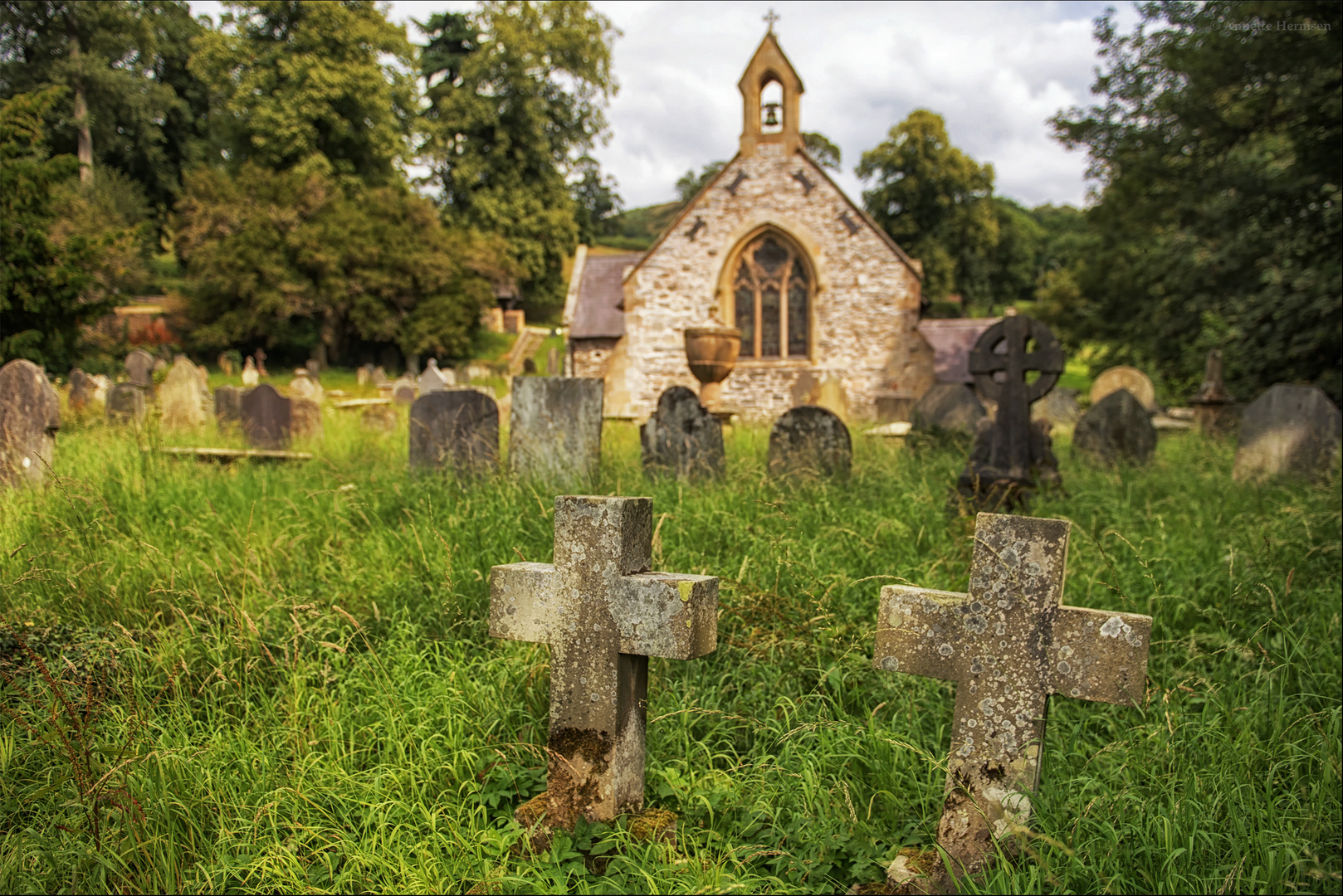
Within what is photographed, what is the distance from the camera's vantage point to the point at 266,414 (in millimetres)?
8711

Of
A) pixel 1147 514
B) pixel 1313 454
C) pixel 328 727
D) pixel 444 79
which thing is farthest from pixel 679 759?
pixel 444 79

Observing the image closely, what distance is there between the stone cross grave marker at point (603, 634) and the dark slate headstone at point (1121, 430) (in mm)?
7068

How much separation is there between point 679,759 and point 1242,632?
8.72 ft

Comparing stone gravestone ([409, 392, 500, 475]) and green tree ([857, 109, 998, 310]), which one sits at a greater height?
green tree ([857, 109, 998, 310])

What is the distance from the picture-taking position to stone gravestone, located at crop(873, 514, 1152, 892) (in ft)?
6.64

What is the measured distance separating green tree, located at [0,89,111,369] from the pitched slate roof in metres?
11.0

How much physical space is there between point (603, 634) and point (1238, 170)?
12.0m

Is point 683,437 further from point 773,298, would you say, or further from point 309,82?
point 309,82

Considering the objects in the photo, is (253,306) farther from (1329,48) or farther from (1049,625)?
(1049,625)

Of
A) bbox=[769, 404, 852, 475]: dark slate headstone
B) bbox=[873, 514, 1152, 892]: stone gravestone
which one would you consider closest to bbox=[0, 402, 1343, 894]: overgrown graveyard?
bbox=[873, 514, 1152, 892]: stone gravestone

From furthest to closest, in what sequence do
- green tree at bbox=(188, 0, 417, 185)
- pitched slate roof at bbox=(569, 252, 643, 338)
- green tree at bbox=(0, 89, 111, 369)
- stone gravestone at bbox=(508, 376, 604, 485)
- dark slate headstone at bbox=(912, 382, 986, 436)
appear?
1. green tree at bbox=(188, 0, 417, 185)
2. pitched slate roof at bbox=(569, 252, 643, 338)
3. dark slate headstone at bbox=(912, 382, 986, 436)
4. green tree at bbox=(0, 89, 111, 369)
5. stone gravestone at bbox=(508, 376, 604, 485)

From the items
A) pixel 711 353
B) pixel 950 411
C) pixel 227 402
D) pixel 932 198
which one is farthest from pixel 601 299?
pixel 932 198

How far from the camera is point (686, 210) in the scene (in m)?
18.1

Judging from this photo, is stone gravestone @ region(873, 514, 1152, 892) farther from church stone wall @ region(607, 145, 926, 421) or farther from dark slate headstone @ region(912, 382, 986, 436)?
church stone wall @ region(607, 145, 926, 421)
